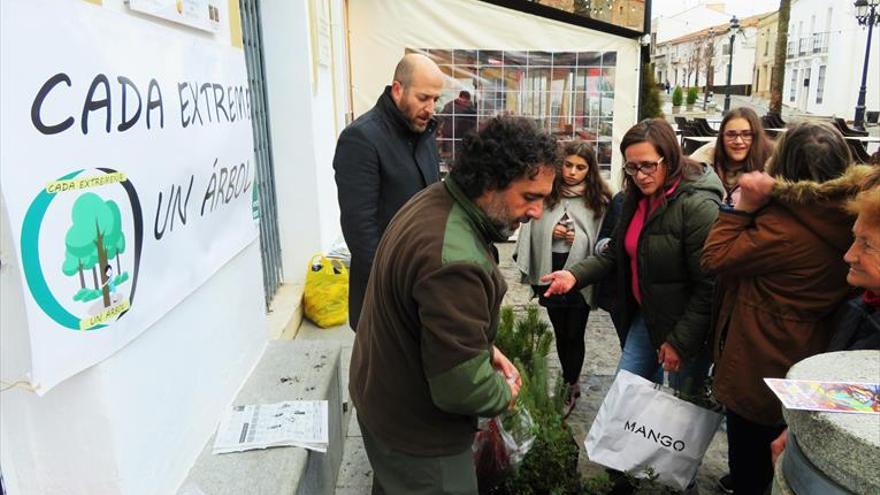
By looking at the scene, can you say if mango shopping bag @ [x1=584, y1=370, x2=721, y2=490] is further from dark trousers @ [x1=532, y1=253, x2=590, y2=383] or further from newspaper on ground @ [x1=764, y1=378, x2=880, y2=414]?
newspaper on ground @ [x1=764, y1=378, x2=880, y2=414]

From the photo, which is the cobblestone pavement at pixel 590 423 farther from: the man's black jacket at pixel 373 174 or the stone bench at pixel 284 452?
the man's black jacket at pixel 373 174

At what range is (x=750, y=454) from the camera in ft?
7.63

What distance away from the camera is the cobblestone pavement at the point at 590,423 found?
2972 millimetres

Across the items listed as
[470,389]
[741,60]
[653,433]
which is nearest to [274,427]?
[470,389]

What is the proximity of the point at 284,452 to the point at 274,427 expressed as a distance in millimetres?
150

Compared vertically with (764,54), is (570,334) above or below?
below

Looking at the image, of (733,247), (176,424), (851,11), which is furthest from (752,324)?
(851,11)

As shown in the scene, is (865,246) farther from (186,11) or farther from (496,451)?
(186,11)

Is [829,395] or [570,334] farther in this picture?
[570,334]

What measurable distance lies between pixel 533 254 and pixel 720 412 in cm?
138

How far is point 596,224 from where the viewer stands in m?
3.42

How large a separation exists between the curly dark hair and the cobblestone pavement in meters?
1.87

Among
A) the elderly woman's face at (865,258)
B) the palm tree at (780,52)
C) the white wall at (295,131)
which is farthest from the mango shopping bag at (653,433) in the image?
the palm tree at (780,52)

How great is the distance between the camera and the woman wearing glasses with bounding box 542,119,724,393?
2.49 metres
